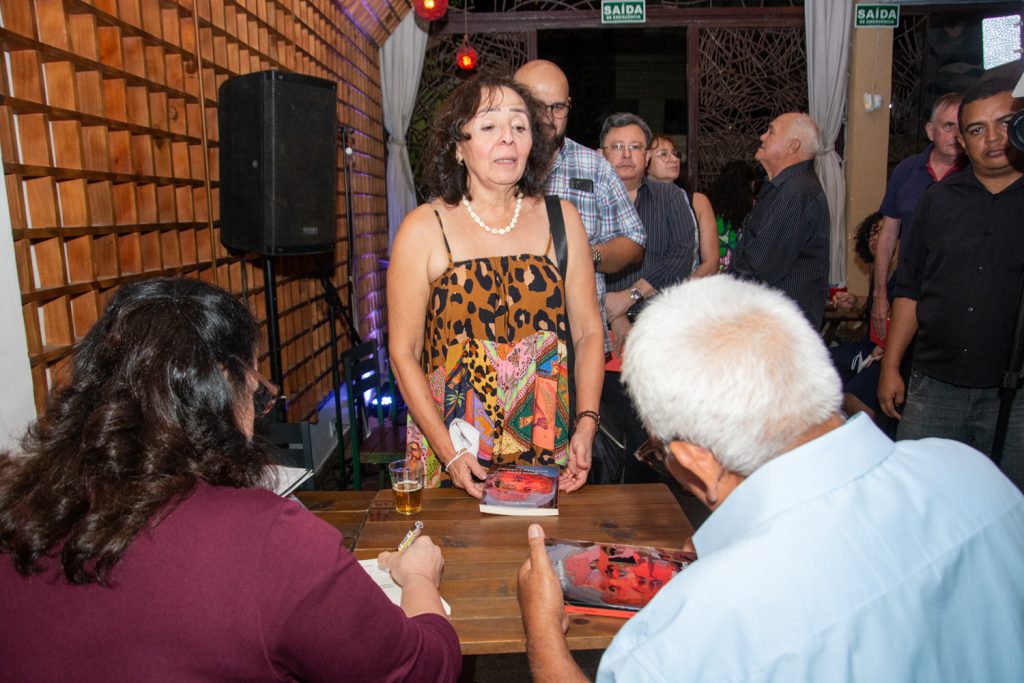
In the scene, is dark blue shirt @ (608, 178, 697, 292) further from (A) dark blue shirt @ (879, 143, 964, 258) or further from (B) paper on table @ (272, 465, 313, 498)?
(B) paper on table @ (272, 465, 313, 498)

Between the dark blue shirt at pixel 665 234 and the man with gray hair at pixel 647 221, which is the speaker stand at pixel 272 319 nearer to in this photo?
the man with gray hair at pixel 647 221

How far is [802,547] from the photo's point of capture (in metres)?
0.81

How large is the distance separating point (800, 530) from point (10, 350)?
1.93m

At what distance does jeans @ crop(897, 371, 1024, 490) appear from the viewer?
2.31 m

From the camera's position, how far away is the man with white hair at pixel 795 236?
10.4 feet

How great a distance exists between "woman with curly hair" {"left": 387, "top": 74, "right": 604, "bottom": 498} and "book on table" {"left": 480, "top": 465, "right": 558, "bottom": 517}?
69mm

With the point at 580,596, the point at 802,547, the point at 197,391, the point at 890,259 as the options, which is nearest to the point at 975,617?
the point at 802,547

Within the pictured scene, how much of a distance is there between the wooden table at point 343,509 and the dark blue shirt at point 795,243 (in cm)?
207

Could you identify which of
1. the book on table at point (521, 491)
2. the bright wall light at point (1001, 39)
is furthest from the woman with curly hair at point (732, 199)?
the book on table at point (521, 491)

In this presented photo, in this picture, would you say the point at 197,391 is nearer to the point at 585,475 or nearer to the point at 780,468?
the point at 780,468

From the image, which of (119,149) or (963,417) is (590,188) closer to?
(963,417)

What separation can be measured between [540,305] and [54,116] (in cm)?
155

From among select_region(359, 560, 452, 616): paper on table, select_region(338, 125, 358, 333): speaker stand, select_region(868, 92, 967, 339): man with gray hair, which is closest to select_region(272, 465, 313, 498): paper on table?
select_region(359, 560, 452, 616): paper on table

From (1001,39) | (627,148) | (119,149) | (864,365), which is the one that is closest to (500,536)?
(119,149)
